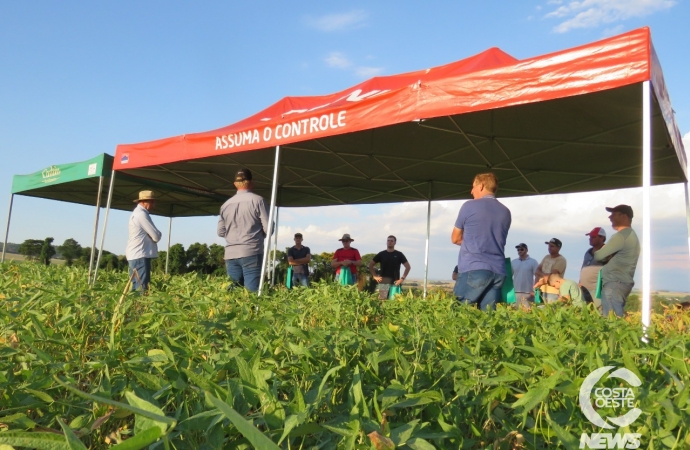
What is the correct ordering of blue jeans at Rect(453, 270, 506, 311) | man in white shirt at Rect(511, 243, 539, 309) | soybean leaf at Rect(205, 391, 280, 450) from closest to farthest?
soybean leaf at Rect(205, 391, 280, 450), blue jeans at Rect(453, 270, 506, 311), man in white shirt at Rect(511, 243, 539, 309)

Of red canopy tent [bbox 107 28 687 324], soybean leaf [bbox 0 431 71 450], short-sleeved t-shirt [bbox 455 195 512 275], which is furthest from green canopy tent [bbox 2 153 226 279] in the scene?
soybean leaf [bbox 0 431 71 450]

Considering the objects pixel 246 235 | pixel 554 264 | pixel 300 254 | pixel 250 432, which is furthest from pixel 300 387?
pixel 300 254

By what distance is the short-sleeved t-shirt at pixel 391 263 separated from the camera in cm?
859

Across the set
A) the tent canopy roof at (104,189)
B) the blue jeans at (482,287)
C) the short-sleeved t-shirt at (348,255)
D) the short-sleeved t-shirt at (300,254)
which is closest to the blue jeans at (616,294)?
the blue jeans at (482,287)

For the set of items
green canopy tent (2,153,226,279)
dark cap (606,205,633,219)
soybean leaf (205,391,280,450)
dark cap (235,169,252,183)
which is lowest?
soybean leaf (205,391,280,450)

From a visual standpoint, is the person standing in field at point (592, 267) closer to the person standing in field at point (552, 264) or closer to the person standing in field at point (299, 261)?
the person standing in field at point (552, 264)

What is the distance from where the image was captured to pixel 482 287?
3.67 metres

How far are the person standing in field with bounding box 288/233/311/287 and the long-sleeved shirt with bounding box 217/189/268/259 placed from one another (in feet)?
13.2

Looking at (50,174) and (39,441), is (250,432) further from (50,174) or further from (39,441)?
(50,174)

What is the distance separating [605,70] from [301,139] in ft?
9.49

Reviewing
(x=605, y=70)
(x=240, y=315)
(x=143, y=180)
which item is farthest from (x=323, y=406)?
(x=143, y=180)

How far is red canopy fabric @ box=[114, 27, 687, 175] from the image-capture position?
3232 mm

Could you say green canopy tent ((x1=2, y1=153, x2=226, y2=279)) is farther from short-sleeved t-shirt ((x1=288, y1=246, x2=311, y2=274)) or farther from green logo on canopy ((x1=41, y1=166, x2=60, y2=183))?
short-sleeved t-shirt ((x1=288, y1=246, x2=311, y2=274))

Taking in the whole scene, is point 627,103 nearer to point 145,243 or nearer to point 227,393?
point 227,393
